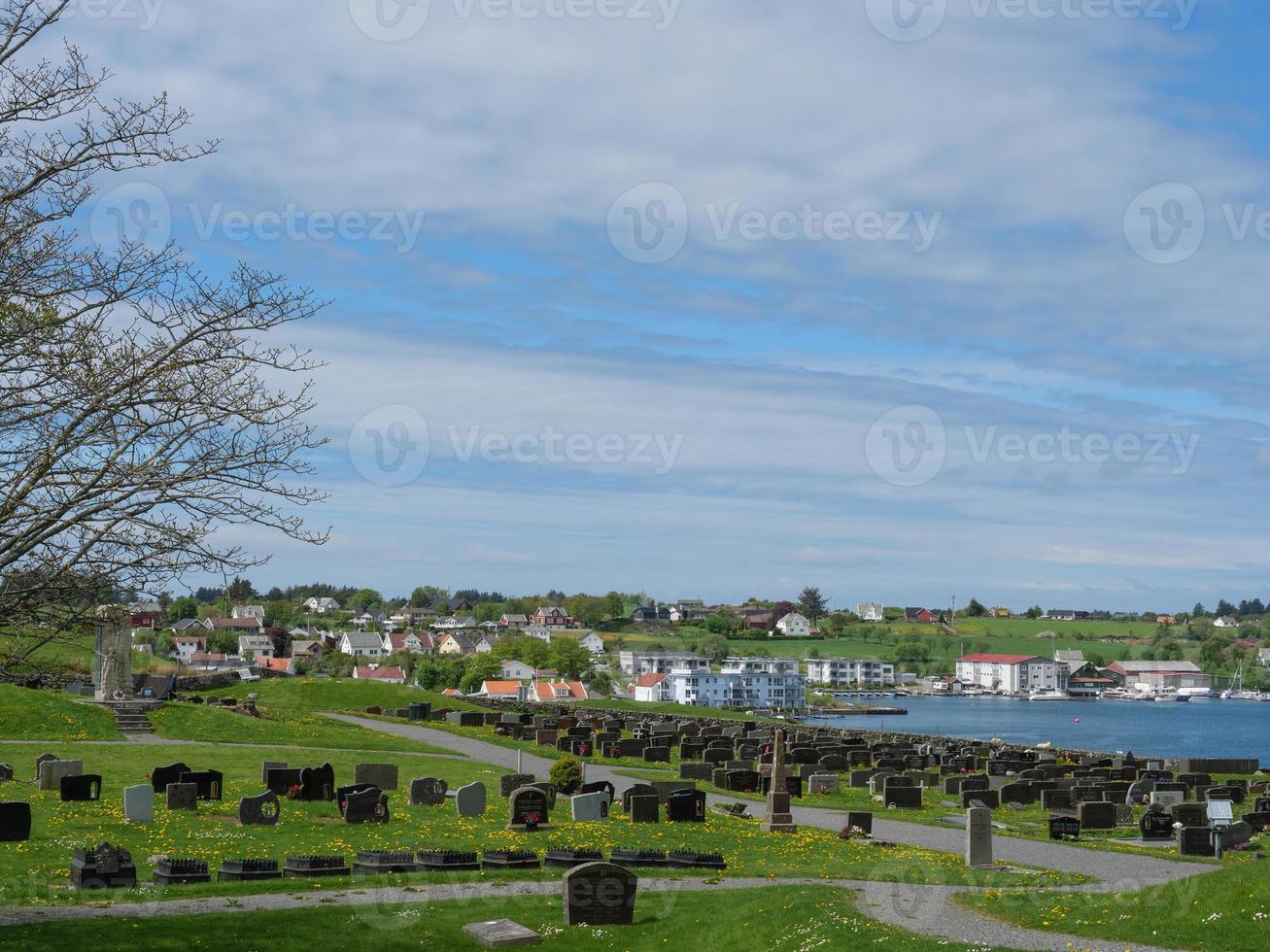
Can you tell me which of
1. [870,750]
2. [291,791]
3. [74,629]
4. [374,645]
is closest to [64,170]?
[74,629]

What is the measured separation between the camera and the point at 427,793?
95.3 feet

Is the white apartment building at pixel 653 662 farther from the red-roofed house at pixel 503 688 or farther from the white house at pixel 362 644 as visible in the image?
the red-roofed house at pixel 503 688

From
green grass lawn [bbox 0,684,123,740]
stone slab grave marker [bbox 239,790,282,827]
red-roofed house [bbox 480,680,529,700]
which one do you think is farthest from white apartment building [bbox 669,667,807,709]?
stone slab grave marker [bbox 239,790,282,827]

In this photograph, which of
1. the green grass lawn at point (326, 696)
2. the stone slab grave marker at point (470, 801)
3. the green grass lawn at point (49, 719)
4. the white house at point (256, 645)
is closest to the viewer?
the stone slab grave marker at point (470, 801)

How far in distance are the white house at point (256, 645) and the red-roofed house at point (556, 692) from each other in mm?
51797

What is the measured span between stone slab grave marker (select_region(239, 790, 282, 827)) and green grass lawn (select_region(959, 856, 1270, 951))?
1367 centimetres

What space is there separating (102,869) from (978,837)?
15394mm

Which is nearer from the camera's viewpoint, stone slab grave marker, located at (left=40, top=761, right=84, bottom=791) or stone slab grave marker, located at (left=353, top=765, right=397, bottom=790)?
stone slab grave marker, located at (left=40, top=761, right=84, bottom=791)

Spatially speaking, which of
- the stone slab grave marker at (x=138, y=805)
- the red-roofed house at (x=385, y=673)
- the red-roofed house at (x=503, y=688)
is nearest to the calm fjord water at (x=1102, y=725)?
the red-roofed house at (x=503, y=688)

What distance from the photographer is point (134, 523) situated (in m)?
12.3

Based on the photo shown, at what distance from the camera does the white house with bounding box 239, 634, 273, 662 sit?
139 meters

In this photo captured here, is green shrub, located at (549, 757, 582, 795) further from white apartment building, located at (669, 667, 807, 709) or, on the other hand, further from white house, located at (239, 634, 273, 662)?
white apartment building, located at (669, 667, 807, 709)

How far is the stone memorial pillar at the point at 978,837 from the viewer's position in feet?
76.3

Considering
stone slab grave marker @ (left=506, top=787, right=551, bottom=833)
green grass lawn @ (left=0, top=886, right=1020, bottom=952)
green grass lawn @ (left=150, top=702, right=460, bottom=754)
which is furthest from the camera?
green grass lawn @ (left=150, top=702, right=460, bottom=754)
